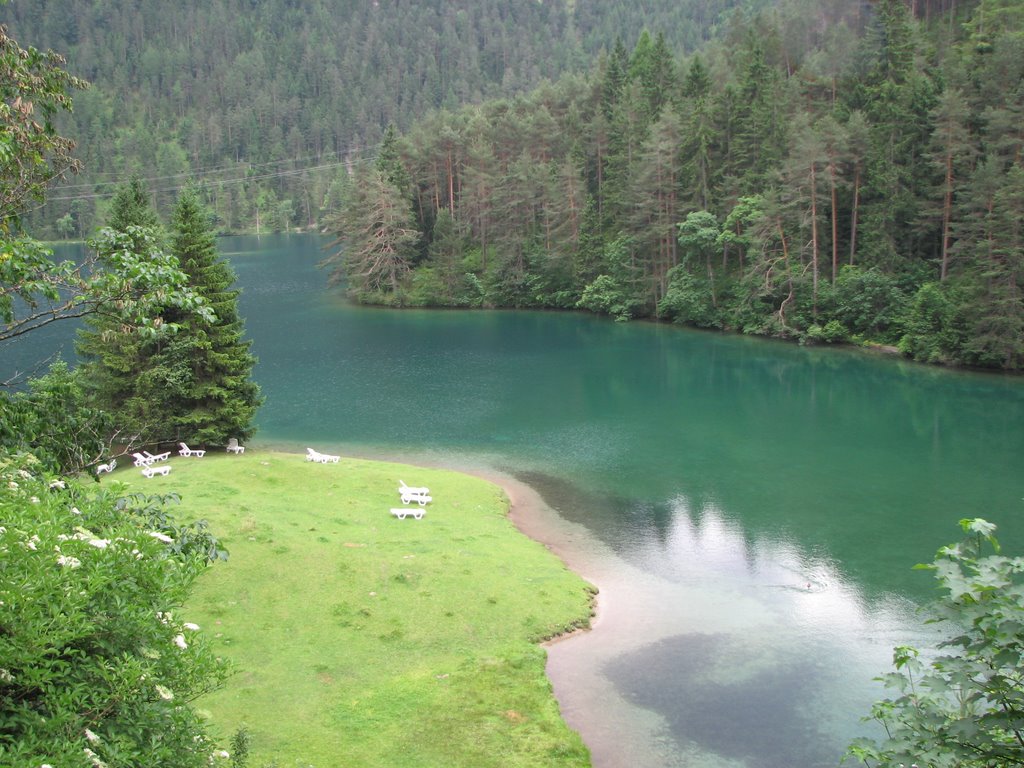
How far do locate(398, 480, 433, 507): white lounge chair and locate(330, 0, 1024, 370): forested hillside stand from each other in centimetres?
3852

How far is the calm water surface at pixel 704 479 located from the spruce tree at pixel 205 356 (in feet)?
15.8

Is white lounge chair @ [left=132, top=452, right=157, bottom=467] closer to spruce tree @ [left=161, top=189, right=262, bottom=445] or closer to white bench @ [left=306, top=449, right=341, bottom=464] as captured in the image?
spruce tree @ [left=161, top=189, right=262, bottom=445]

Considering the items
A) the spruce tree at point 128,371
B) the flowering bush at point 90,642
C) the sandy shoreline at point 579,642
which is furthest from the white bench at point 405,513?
the flowering bush at point 90,642

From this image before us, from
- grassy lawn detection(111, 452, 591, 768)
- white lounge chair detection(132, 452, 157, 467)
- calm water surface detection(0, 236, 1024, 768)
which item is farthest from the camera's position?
white lounge chair detection(132, 452, 157, 467)

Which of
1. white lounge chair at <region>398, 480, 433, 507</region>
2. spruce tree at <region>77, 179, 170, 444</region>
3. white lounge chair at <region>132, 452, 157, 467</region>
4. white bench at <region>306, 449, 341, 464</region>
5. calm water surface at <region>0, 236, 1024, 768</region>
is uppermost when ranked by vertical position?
spruce tree at <region>77, 179, 170, 444</region>

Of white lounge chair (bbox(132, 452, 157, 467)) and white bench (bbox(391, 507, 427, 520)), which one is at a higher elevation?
white lounge chair (bbox(132, 452, 157, 467))

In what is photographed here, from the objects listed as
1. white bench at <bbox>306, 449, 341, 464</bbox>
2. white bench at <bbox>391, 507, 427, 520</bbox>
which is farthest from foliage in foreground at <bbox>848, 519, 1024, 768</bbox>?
white bench at <bbox>306, 449, 341, 464</bbox>

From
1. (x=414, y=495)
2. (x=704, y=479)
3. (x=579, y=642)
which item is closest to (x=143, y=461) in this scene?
(x=414, y=495)

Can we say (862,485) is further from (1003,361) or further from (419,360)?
(419,360)

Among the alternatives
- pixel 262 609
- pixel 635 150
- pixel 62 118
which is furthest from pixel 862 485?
pixel 62 118

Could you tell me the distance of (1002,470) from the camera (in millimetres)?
34438

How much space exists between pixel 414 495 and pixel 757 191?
48.6 metres

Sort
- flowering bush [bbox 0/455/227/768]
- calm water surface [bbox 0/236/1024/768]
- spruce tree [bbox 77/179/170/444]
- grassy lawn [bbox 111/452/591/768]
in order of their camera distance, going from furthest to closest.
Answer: spruce tree [bbox 77/179/170/444] < calm water surface [bbox 0/236/1024/768] < grassy lawn [bbox 111/452/591/768] < flowering bush [bbox 0/455/227/768]

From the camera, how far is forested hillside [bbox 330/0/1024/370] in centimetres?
5453
